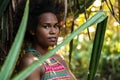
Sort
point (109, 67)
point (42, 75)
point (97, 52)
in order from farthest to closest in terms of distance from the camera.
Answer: point (109, 67), point (42, 75), point (97, 52)

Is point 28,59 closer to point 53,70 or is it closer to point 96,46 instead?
point 53,70

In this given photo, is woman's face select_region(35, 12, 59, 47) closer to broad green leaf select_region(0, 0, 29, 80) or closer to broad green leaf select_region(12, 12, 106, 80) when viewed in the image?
broad green leaf select_region(12, 12, 106, 80)

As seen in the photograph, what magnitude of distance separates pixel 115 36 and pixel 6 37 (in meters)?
3.66

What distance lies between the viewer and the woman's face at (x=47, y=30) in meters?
1.90

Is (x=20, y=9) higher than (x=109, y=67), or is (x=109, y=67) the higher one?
(x=20, y=9)

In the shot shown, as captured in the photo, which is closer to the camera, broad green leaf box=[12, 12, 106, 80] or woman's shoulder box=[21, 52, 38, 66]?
broad green leaf box=[12, 12, 106, 80]

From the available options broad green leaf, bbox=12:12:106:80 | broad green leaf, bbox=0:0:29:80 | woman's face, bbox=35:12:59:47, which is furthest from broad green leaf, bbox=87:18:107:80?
woman's face, bbox=35:12:59:47

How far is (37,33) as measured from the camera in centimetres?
194

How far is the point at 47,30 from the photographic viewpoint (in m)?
1.90

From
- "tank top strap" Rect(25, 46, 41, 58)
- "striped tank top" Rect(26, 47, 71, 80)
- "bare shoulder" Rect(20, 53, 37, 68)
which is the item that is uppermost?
"tank top strap" Rect(25, 46, 41, 58)

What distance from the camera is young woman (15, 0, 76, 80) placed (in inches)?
74.0

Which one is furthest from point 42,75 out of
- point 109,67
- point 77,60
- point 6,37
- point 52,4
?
point 77,60

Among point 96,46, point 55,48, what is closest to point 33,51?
point 96,46

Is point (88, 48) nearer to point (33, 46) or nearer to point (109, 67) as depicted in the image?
point (109, 67)
